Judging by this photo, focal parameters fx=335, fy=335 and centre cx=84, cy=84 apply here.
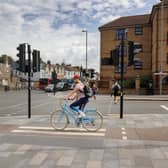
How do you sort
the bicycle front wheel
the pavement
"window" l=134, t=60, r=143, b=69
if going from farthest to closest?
"window" l=134, t=60, r=143, b=69 → the bicycle front wheel → the pavement

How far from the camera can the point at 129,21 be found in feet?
175

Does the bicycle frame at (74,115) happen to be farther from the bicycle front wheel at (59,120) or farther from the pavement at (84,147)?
the pavement at (84,147)

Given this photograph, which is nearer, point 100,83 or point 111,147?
point 111,147

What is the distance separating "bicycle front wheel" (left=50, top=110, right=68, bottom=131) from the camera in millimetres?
10328

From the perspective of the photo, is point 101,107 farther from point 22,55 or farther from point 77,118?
point 77,118

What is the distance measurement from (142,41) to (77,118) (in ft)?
141

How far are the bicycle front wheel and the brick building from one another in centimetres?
3342

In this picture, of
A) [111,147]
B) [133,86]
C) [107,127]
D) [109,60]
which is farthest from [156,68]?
[111,147]

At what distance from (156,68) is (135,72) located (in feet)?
24.5

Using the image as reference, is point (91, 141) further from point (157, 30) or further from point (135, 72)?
point (135, 72)

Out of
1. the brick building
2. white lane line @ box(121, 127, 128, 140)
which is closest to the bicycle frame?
white lane line @ box(121, 127, 128, 140)

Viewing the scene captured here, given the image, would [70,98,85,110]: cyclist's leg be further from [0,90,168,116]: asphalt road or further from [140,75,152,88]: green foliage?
[140,75,152,88]: green foliage

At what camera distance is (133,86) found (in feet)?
142


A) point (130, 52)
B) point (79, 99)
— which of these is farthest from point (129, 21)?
point (79, 99)
